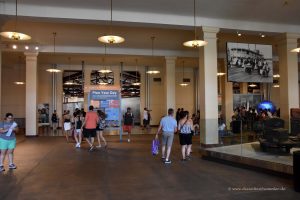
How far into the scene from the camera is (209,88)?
38.2 ft

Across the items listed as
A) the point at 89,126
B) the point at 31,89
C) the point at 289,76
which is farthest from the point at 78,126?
the point at 289,76

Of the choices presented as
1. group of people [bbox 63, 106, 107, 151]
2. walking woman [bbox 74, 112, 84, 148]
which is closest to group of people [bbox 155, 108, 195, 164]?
group of people [bbox 63, 106, 107, 151]

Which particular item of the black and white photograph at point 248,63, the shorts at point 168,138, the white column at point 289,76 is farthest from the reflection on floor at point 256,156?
the white column at point 289,76

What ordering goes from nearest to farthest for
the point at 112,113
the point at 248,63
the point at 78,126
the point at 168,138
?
the point at 168,138 → the point at 248,63 → the point at 78,126 → the point at 112,113

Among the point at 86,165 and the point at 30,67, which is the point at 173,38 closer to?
the point at 30,67

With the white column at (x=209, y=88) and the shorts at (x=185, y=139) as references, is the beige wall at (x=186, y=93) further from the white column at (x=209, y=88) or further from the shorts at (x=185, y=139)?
the shorts at (x=185, y=139)

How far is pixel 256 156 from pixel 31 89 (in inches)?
501

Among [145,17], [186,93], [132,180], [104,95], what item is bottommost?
[132,180]

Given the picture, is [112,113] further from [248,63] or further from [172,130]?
[248,63]

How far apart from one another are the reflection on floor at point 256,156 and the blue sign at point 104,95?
6551 mm

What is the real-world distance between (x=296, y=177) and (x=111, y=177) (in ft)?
→ 12.3

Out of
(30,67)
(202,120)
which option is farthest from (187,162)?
(30,67)

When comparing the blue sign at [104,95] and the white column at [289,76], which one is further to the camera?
the blue sign at [104,95]

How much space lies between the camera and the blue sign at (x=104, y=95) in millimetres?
14352
